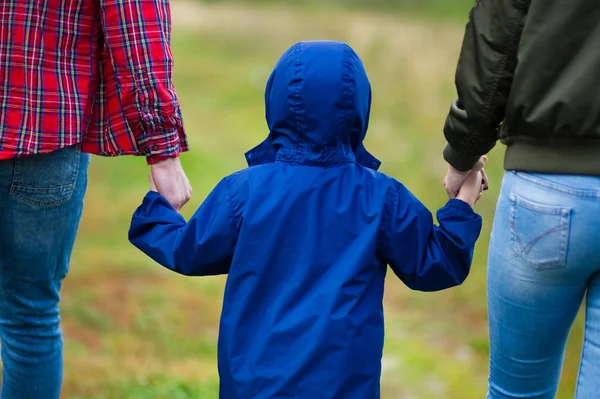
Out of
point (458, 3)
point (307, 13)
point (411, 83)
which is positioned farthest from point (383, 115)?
point (307, 13)

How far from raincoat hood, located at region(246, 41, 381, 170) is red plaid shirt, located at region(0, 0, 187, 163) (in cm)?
34

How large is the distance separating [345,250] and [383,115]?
6.21 m

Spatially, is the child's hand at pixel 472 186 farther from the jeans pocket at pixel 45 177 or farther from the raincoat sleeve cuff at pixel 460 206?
the jeans pocket at pixel 45 177

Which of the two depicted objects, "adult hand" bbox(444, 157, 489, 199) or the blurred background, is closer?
"adult hand" bbox(444, 157, 489, 199)

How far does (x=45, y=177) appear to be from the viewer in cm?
214

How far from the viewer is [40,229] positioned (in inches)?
86.2

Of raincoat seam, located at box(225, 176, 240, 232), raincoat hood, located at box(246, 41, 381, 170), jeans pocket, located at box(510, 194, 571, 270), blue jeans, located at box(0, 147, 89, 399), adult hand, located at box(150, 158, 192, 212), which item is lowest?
blue jeans, located at box(0, 147, 89, 399)

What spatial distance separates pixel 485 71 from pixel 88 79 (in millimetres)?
945

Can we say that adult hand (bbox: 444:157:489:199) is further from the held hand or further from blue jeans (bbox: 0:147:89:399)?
blue jeans (bbox: 0:147:89:399)

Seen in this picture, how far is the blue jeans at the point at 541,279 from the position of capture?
178 centimetres

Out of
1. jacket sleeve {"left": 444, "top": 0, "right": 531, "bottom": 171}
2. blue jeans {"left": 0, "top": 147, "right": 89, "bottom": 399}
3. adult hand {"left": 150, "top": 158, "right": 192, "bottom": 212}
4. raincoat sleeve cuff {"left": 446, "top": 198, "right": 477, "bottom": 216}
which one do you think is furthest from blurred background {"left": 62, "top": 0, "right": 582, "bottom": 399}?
jacket sleeve {"left": 444, "top": 0, "right": 531, "bottom": 171}

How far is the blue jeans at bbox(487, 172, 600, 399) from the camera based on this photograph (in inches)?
70.2

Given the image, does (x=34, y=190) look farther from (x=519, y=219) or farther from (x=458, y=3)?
(x=458, y=3)

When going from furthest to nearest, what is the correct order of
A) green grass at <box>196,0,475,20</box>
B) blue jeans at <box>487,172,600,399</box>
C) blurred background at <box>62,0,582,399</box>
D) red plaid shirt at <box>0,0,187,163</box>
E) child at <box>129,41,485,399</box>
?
green grass at <box>196,0,475,20</box> → blurred background at <box>62,0,582,399</box> → red plaid shirt at <box>0,0,187,163</box> → child at <box>129,41,485,399</box> → blue jeans at <box>487,172,600,399</box>
